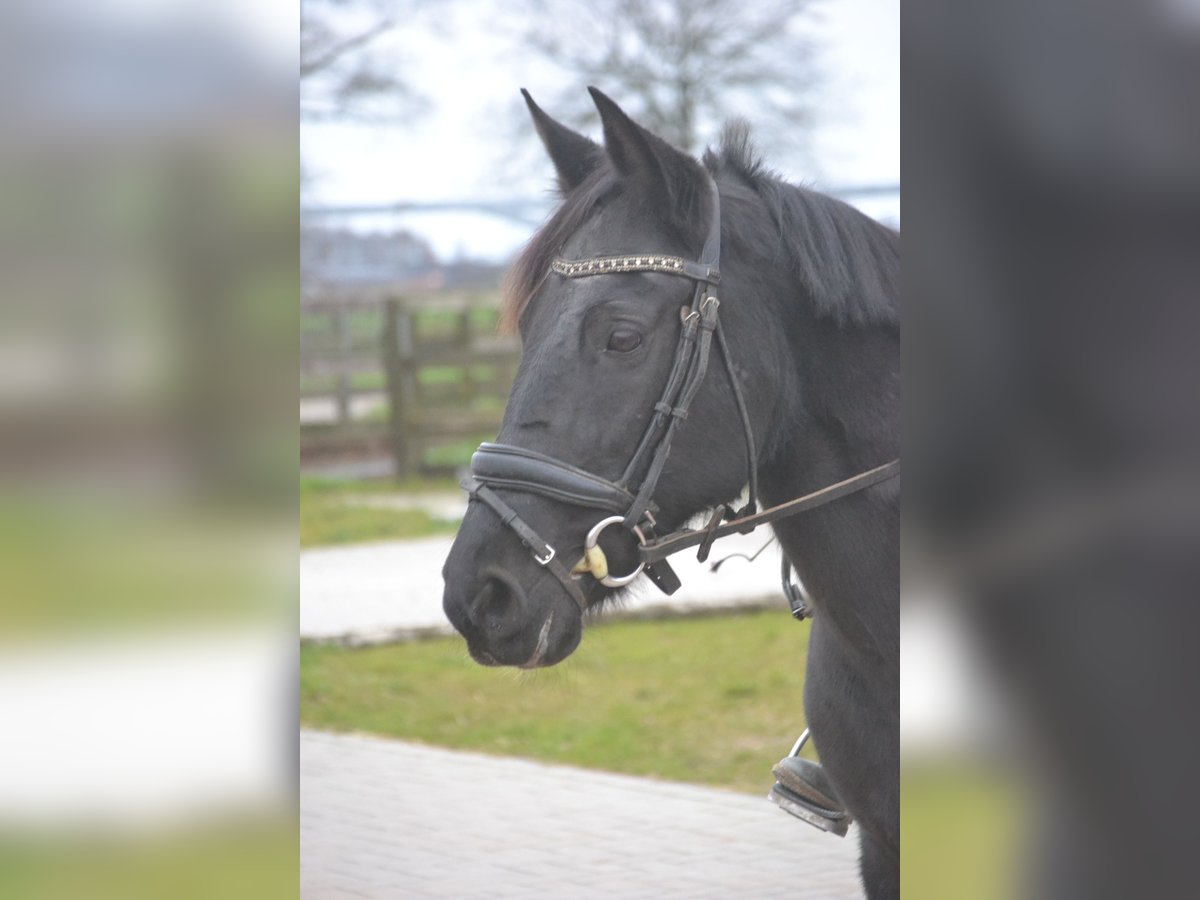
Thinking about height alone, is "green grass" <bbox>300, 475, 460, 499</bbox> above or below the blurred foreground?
below

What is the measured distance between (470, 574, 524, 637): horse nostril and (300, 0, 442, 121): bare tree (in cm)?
658

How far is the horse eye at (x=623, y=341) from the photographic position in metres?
2.19

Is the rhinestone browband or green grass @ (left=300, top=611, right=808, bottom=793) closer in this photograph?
the rhinestone browband

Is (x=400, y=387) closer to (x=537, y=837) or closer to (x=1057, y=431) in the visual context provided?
(x=537, y=837)

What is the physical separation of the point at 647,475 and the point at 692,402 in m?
0.15

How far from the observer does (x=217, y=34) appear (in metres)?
1.15

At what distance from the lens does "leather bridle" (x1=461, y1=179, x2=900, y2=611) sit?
2109 mm

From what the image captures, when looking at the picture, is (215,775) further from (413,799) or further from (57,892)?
(413,799)

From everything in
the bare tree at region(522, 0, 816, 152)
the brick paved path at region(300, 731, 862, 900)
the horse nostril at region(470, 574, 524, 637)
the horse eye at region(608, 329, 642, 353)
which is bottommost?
the brick paved path at region(300, 731, 862, 900)

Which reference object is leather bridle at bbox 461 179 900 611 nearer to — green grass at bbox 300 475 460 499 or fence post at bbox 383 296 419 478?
green grass at bbox 300 475 460 499

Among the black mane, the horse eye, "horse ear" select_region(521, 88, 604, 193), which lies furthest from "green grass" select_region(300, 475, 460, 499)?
the horse eye

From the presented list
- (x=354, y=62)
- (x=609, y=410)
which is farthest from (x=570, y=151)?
(x=354, y=62)

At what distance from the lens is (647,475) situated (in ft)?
7.14

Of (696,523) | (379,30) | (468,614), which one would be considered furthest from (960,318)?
(379,30)
